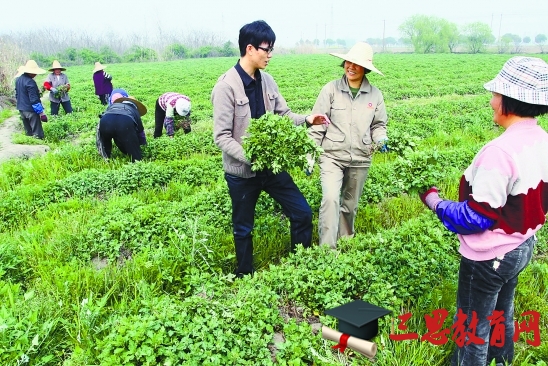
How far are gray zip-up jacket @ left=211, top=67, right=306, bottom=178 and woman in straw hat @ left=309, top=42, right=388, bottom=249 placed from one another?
2.93ft

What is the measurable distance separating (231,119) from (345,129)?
47.2 inches

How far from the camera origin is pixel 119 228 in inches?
170

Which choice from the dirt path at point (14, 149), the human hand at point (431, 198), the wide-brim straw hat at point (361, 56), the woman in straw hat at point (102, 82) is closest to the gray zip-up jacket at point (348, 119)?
the wide-brim straw hat at point (361, 56)

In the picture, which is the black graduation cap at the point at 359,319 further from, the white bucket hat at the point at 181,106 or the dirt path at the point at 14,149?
the dirt path at the point at 14,149

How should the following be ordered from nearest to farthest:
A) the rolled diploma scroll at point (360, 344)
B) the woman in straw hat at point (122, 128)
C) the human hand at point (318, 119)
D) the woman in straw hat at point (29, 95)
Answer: the rolled diploma scroll at point (360, 344), the human hand at point (318, 119), the woman in straw hat at point (122, 128), the woman in straw hat at point (29, 95)

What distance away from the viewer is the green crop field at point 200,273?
8.77 ft

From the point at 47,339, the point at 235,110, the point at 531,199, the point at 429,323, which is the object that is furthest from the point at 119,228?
the point at 531,199

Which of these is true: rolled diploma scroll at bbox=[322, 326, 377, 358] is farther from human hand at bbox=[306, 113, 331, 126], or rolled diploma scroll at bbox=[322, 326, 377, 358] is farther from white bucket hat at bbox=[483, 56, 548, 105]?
human hand at bbox=[306, 113, 331, 126]

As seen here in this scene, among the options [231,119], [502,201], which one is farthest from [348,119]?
[502,201]

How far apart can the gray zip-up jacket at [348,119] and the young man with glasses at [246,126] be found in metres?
0.21

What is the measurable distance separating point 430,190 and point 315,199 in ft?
8.26

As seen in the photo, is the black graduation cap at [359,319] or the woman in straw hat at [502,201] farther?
the woman in straw hat at [502,201]

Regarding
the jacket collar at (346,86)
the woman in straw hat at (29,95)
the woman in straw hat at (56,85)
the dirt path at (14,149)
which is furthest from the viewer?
the woman in straw hat at (56,85)

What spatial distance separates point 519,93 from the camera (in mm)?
2016
